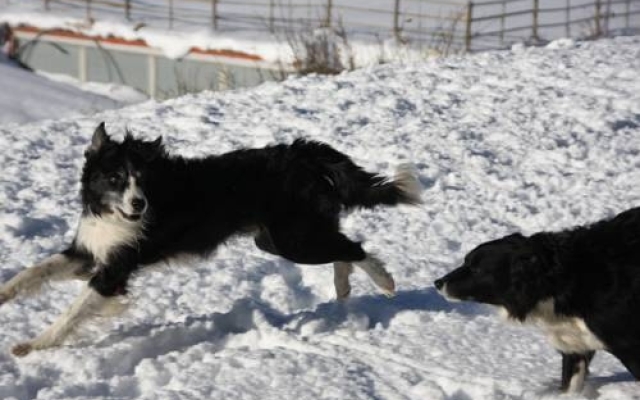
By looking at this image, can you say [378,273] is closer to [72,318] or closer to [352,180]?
[352,180]

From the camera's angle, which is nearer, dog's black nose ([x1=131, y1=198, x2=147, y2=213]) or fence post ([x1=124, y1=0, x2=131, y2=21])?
dog's black nose ([x1=131, y1=198, x2=147, y2=213])

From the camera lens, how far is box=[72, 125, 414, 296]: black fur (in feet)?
19.0

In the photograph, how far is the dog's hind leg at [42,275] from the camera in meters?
5.81

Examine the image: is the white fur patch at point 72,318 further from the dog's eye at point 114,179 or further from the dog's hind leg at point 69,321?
the dog's eye at point 114,179

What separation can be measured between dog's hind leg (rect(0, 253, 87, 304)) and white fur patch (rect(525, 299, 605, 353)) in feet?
8.07

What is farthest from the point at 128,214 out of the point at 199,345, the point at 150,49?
the point at 150,49

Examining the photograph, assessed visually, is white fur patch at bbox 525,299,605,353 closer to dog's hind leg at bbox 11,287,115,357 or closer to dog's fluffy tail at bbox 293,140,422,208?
dog's fluffy tail at bbox 293,140,422,208

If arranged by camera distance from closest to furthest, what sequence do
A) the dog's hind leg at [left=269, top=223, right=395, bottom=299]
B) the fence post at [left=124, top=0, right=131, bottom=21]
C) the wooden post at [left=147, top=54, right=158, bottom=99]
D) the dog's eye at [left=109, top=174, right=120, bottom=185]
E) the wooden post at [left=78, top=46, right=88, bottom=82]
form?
the dog's eye at [left=109, top=174, right=120, bottom=185] → the dog's hind leg at [left=269, top=223, right=395, bottom=299] → the wooden post at [left=147, top=54, right=158, bottom=99] → the wooden post at [left=78, top=46, right=88, bottom=82] → the fence post at [left=124, top=0, right=131, bottom=21]

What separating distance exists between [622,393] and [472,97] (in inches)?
250

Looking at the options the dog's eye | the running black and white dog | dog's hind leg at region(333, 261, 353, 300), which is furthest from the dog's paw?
the running black and white dog

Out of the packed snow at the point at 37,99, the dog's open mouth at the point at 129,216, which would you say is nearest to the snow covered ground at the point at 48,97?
the packed snow at the point at 37,99

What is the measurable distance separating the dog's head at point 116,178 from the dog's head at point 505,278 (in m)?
1.64

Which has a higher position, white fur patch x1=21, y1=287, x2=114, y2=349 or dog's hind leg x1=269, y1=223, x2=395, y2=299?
dog's hind leg x1=269, y1=223, x2=395, y2=299

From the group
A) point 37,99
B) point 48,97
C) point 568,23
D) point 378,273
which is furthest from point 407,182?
point 568,23
